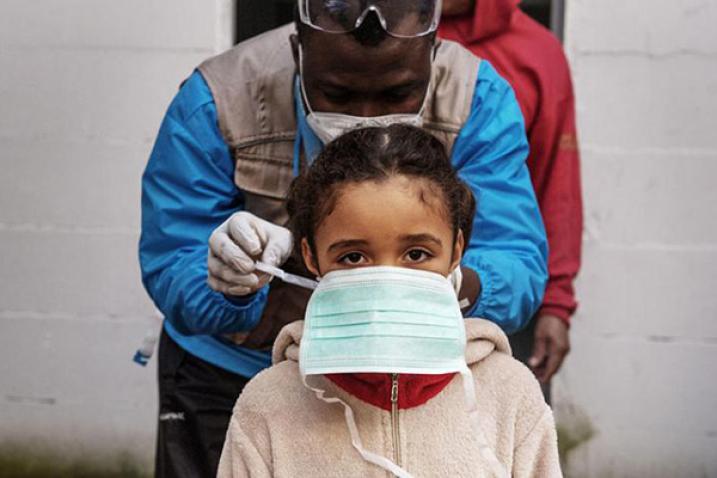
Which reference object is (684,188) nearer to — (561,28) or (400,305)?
(561,28)

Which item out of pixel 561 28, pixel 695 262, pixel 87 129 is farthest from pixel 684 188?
pixel 87 129

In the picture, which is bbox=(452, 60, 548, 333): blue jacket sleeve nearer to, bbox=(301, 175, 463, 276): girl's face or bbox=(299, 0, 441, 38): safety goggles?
bbox=(299, 0, 441, 38): safety goggles

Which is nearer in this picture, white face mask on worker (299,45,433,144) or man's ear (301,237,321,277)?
man's ear (301,237,321,277)

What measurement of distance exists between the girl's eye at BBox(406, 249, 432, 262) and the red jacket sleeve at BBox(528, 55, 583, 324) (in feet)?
5.01

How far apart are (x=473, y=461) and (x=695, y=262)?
2.40 metres

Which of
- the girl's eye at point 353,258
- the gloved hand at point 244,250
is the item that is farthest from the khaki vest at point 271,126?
the girl's eye at point 353,258

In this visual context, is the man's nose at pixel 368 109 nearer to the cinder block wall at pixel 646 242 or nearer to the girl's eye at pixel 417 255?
the girl's eye at pixel 417 255

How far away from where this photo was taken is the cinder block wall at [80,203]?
452 cm

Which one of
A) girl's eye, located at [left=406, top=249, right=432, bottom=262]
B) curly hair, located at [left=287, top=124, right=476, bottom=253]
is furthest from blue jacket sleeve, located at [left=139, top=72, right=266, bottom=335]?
girl's eye, located at [left=406, top=249, right=432, bottom=262]

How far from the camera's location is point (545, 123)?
148 inches

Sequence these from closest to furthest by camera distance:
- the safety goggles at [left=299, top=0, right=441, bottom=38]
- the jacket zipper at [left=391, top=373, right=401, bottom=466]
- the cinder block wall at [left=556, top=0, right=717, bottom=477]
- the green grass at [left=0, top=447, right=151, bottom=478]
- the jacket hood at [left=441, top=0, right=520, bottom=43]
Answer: the jacket zipper at [left=391, top=373, right=401, bottom=466] → the safety goggles at [left=299, top=0, right=441, bottom=38] → the jacket hood at [left=441, top=0, right=520, bottom=43] → the cinder block wall at [left=556, top=0, right=717, bottom=477] → the green grass at [left=0, top=447, right=151, bottom=478]

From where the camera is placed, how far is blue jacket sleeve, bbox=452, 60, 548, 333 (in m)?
2.72

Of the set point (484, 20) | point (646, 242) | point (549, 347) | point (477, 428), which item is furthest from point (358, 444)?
point (646, 242)

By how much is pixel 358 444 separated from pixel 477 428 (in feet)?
0.62
